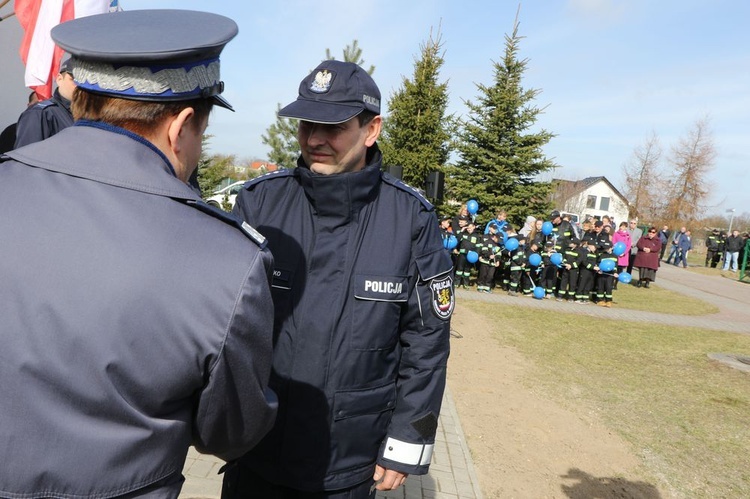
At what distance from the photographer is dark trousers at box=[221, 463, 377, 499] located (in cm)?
208

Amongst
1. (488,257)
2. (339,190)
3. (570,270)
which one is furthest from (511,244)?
(339,190)

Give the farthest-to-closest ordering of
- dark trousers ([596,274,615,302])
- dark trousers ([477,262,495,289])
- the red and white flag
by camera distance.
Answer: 1. dark trousers ([477,262,495,289])
2. dark trousers ([596,274,615,302])
3. the red and white flag

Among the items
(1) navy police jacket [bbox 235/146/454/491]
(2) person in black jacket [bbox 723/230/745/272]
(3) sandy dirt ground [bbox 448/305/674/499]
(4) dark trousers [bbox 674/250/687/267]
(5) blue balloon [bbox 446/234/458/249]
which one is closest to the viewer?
(1) navy police jacket [bbox 235/146/454/491]

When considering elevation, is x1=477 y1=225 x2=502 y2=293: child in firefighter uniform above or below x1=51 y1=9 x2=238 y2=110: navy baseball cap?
below

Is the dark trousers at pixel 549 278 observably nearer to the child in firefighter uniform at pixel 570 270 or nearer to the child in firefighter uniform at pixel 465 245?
the child in firefighter uniform at pixel 570 270

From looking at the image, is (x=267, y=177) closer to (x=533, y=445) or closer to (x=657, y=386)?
(x=533, y=445)

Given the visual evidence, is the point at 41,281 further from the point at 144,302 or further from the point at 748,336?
the point at 748,336

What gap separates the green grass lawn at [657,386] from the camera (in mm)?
5082

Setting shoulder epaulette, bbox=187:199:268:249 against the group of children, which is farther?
the group of children

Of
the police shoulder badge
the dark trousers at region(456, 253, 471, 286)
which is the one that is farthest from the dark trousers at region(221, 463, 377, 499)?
the dark trousers at region(456, 253, 471, 286)

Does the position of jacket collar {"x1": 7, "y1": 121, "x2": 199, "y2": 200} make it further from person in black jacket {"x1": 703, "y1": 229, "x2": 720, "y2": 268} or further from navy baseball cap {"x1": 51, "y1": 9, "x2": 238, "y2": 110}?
person in black jacket {"x1": 703, "y1": 229, "x2": 720, "y2": 268}

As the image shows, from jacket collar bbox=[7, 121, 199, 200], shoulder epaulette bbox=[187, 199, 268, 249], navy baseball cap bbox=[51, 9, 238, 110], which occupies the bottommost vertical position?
shoulder epaulette bbox=[187, 199, 268, 249]

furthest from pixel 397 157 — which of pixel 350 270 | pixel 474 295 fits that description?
pixel 350 270

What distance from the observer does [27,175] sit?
1.08 m
